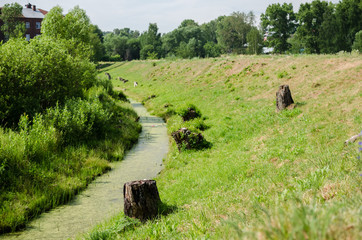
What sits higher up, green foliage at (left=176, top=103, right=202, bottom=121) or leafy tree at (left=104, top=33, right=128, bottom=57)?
leafy tree at (left=104, top=33, right=128, bottom=57)

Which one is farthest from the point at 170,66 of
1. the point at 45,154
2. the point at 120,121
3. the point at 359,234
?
the point at 359,234

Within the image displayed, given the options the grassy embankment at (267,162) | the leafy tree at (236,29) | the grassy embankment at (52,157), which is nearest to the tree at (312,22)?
the leafy tree at (236,29)

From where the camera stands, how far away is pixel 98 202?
1177cm

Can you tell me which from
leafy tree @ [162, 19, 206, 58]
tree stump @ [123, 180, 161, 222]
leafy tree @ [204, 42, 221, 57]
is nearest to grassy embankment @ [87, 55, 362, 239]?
tree stump @ [123, 180, 161, 222]

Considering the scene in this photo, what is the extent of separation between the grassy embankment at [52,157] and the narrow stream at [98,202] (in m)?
0.52

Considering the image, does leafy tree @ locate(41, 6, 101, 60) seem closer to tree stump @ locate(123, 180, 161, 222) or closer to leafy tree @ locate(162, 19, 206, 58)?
tree stump @ locate(123, 180, 161, 222)

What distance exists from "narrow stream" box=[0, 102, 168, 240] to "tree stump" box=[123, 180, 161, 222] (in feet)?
6.56

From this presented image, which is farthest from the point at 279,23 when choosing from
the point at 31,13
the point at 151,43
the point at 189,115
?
the point at 31,13

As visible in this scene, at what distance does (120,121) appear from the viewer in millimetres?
23906

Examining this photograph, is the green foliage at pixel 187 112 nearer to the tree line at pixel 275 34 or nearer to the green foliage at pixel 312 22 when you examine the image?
the tree line at pixel 275 34

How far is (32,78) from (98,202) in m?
11.3

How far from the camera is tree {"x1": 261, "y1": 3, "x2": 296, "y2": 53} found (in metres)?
80.8

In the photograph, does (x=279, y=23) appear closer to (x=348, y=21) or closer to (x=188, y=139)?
(x=348, y=21)

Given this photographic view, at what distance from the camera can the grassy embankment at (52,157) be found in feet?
36.3
